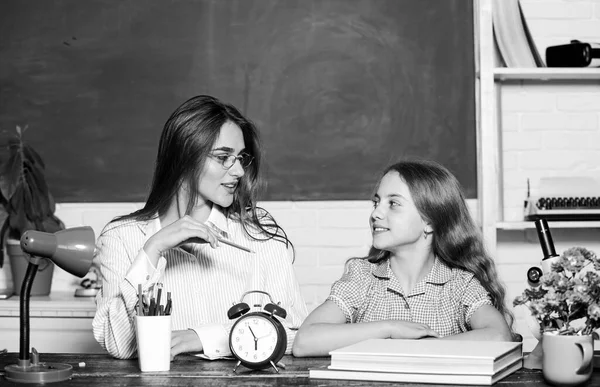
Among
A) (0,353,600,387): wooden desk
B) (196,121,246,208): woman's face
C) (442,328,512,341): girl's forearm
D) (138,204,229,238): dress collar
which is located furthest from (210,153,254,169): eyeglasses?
(442,328,512,341): girl's forearm

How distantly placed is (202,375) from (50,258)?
15.3 inches

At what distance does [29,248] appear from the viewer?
66.2 inches

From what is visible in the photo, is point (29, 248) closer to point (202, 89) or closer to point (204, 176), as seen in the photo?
point (204, 176)

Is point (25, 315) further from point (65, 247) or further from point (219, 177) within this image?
point (219, 177)

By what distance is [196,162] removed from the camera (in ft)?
7.86

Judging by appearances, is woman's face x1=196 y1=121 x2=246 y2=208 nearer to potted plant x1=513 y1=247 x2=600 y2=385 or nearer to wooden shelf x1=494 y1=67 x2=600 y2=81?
potted plant x1=513 y1=247 x2=600 y2=385

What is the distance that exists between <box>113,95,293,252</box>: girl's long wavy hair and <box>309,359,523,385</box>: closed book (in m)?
0.87

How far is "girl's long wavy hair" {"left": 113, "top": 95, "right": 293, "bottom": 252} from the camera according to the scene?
94.4 inches

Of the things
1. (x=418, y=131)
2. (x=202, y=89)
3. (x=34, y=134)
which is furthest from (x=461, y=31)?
(x=34, y=134)

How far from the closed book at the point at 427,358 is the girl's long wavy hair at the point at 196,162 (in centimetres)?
86

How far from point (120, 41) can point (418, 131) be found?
1226 millimetres

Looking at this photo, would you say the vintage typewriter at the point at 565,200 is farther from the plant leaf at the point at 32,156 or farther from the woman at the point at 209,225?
the plant leaf at the point at 32,156

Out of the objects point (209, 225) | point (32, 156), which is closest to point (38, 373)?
point (209, 225)

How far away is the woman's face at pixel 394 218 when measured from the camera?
2262mm
